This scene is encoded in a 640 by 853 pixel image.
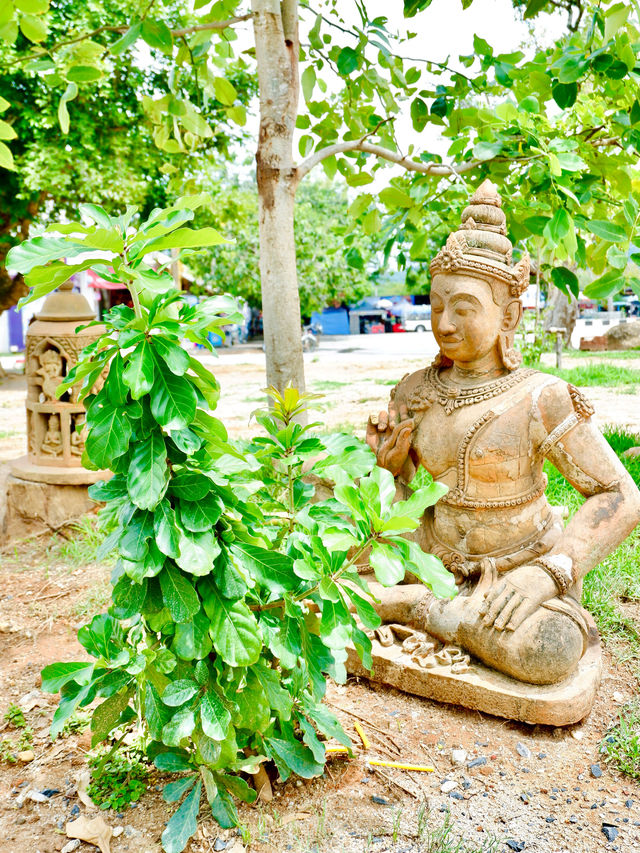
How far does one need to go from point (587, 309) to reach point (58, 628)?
122 feet

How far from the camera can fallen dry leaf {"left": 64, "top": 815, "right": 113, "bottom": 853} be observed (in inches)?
74.2

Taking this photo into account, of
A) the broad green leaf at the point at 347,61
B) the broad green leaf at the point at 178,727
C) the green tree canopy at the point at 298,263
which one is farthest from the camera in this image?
the green tree canopy at the point at 298,263

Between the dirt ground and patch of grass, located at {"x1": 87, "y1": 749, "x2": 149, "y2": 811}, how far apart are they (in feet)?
0.11

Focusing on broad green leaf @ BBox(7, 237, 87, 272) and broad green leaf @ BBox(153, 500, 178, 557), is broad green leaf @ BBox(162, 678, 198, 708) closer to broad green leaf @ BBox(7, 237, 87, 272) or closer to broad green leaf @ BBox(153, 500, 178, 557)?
broad green leaf @ BBox(153, 500, 178, 557)

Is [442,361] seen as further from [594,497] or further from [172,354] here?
[172,354]

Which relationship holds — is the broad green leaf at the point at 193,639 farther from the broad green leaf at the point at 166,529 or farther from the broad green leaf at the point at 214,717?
the broad green leaf at the point at 166,529

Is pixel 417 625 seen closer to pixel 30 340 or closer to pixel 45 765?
pixel 45 765

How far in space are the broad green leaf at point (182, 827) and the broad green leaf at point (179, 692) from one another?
0.89 ft

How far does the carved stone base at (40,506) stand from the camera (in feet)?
15.5

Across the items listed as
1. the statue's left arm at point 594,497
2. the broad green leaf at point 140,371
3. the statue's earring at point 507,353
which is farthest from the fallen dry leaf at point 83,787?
the statue's earring at point 507,353

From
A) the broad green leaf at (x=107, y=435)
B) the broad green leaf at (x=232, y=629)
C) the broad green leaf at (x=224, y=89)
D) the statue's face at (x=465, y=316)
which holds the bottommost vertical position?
the broad green leaf at (x=232, y=629)

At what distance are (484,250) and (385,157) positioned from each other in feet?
3.80

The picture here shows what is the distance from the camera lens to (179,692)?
1.75 m

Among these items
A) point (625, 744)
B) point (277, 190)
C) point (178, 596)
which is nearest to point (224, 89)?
point (277, 190)
